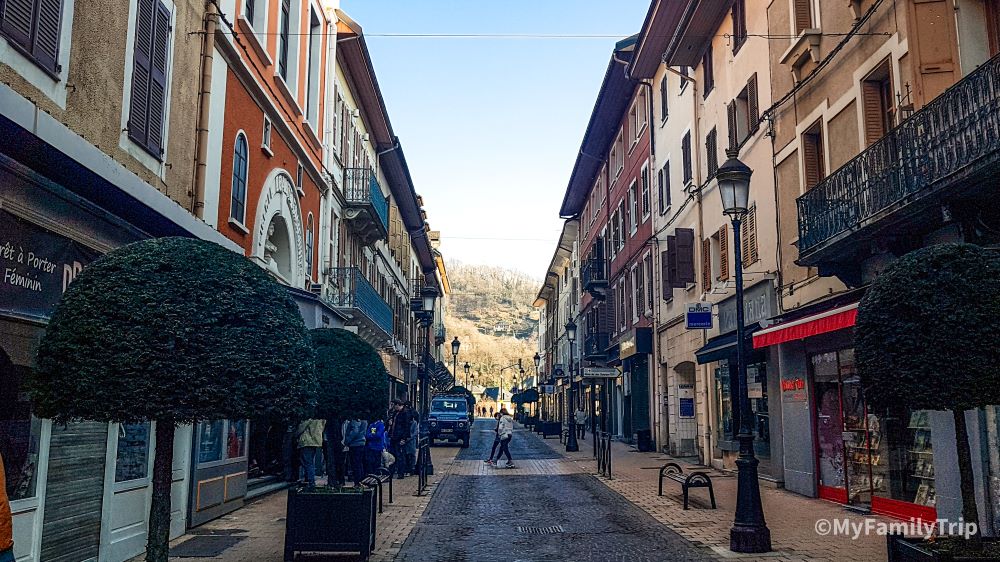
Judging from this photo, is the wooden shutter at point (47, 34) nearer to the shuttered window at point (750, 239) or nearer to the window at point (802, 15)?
the window at point (802, 15)

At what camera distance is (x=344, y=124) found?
23.7 m

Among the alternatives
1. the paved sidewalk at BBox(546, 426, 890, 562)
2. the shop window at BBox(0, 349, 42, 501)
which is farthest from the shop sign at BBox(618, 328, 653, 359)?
the shop window at BBox(0, 349, 42, 501)

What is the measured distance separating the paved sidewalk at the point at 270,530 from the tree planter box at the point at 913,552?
5.17 metres

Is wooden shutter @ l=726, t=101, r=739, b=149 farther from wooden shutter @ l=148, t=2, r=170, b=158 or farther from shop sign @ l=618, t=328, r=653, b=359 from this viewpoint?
wooden shutter @ l=148, t=2, r=170, b=158

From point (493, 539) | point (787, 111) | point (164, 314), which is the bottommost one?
point (493, 539)

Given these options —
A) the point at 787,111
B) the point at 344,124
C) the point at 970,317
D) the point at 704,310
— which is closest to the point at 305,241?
the point at 344,124

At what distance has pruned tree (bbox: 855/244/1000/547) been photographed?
18.4ft

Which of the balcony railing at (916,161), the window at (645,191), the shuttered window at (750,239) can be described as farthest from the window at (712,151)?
the balcony railing at (916,161)

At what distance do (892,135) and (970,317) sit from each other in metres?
5.44

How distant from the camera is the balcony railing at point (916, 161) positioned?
835 cm

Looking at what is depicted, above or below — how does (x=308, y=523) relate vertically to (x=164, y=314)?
below

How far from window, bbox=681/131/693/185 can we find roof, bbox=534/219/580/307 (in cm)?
2641

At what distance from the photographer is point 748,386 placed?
61.4ft

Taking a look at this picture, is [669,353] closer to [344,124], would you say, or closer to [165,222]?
[344,124]
